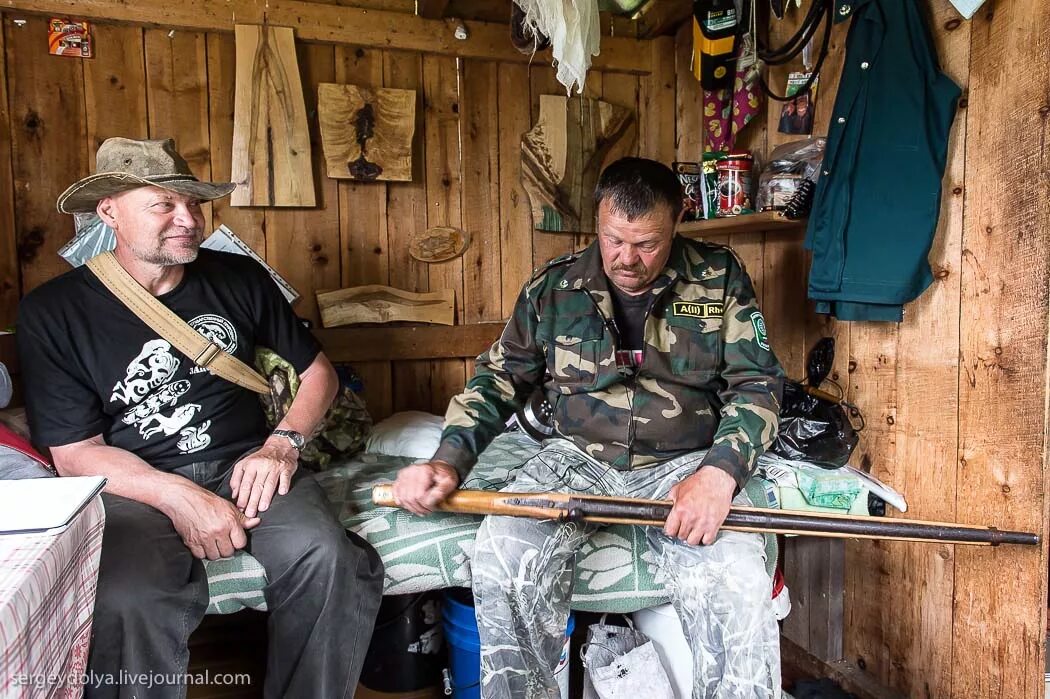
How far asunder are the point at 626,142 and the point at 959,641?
7.04 feet

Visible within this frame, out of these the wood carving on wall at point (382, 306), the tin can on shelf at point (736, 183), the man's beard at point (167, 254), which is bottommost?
the wood carving on wall at point (382, 306)

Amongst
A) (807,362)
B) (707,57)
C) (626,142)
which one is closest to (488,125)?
(626,142)

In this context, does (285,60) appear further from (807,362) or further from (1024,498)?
(1024,498)

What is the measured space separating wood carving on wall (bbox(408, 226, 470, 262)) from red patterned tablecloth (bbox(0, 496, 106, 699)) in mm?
1828

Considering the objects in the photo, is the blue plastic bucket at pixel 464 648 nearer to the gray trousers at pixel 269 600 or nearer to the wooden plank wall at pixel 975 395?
the gray trousers at pixel 269 600

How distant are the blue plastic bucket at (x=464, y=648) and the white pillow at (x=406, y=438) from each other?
58cm

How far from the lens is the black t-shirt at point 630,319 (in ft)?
6.68

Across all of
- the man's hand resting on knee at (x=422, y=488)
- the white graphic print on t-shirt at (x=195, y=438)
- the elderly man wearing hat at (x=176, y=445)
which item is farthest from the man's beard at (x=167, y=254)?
the man's hand resting on knee at (x=422, y=488)

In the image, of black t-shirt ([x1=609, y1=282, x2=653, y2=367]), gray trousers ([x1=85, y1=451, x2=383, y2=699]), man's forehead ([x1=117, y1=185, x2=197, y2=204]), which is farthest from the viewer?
black t-shirt ([x1=609, y1=282, x2=653, y2=367])

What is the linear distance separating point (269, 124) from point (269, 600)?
1.63 meters

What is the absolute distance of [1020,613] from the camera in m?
1.73

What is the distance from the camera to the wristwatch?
6.48 ft

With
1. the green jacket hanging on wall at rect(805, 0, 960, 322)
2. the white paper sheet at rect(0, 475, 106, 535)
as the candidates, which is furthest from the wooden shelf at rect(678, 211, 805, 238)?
the white paper sheet at rect(0, 475, 106, 535)

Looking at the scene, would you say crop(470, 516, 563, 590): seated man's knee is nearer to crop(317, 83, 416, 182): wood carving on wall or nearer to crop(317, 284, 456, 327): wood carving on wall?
crop(317, 284, 456, 327): wood carving on wall
